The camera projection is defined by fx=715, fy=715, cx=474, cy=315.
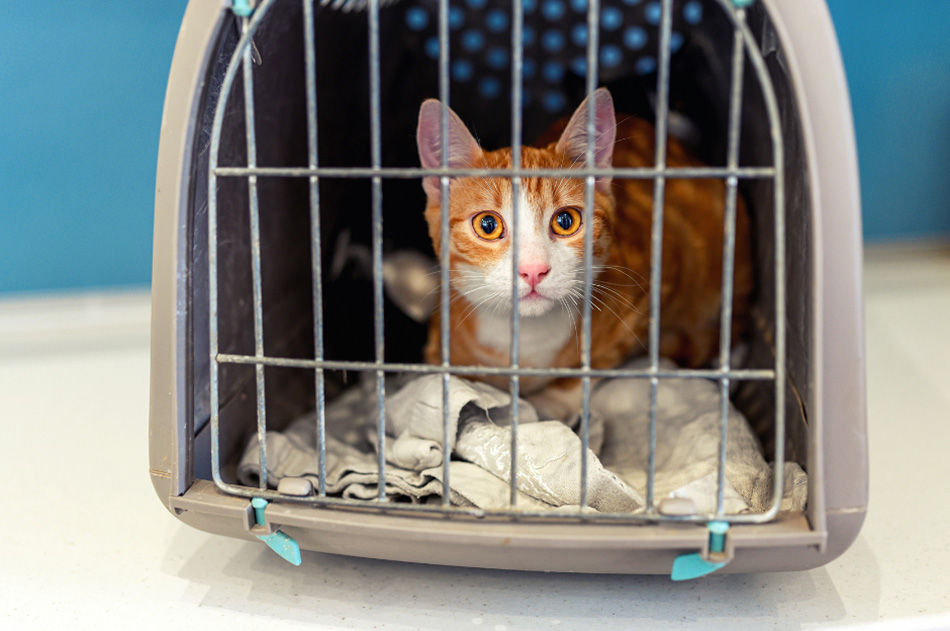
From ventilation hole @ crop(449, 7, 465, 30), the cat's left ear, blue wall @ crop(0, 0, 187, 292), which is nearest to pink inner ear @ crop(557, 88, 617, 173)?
the cat's left ear

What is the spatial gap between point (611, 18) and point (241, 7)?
118 cm

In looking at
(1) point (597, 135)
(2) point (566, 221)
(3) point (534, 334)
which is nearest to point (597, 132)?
(1) point (597, 135)

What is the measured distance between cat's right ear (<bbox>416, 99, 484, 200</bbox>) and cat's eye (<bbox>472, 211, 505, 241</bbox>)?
101 mm

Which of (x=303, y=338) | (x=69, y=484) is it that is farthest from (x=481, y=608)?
(x=69, y=484)

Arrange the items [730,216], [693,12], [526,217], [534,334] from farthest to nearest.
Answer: [693,12] < [534,334] < [526,217] < [730,216]

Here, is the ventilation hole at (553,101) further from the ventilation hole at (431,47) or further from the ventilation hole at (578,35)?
the ventilation hole at (431,47)

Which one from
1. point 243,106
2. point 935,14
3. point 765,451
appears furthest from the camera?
point 935,14

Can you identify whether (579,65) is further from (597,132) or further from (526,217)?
(526,217)

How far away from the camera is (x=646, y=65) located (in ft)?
5.74

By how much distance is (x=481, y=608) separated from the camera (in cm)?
Result: 96

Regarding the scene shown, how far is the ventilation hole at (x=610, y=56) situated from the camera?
1.78 meters

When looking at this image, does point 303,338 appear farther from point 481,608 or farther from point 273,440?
point 481,608

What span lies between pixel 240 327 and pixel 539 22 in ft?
3.89

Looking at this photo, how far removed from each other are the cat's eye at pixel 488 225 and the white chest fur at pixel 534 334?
0.60ft
